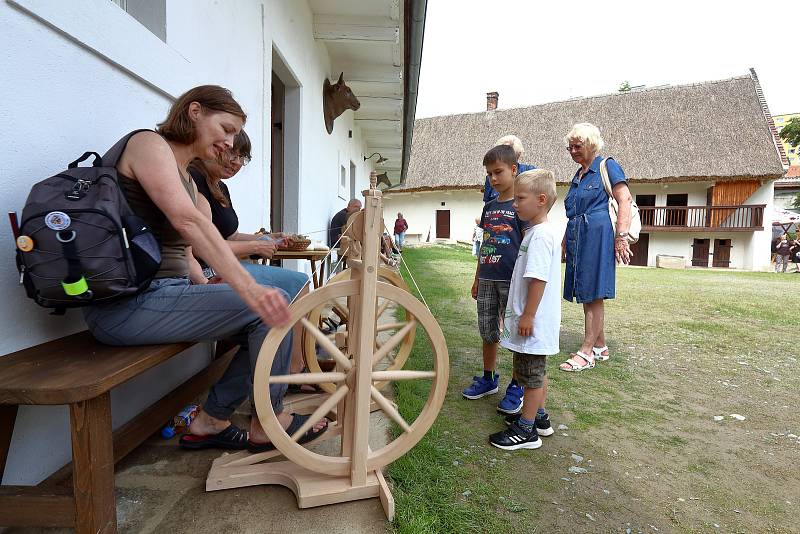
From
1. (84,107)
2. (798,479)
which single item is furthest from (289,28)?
(798,479)

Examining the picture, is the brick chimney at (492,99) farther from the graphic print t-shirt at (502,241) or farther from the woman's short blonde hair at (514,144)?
the graphic print t-shirt at (502,241)

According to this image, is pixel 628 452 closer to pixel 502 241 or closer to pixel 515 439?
pixel 515 439

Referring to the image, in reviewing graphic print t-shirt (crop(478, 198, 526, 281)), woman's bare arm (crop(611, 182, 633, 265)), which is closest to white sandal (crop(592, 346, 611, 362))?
woman's bare arm (crop(611, 182, 633, 265))

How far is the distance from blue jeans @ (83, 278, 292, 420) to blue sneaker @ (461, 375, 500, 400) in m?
1.38

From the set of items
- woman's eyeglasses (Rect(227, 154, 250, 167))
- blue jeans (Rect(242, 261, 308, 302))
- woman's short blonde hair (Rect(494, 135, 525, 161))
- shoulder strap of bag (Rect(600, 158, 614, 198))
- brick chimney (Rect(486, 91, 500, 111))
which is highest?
brick chimney (Rect(486, 91, 500, 111))

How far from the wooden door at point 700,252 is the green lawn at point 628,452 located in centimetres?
2015

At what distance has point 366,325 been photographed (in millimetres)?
1618

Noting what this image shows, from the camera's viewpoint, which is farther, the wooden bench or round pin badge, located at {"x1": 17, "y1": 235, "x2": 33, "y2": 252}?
round pin badge, located at {"x1": 17, "y1": 235, "x2": 33, "y2": 252}

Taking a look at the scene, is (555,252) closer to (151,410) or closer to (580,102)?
(151,410)

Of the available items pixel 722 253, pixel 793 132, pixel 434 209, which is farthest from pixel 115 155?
pixel 793 132

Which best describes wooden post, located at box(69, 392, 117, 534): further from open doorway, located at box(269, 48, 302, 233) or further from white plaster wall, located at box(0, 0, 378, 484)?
open doorway, located at box(269, 48, 302, 233)

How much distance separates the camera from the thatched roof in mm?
21000

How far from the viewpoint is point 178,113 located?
5.50 ft

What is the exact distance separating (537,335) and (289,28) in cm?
385
